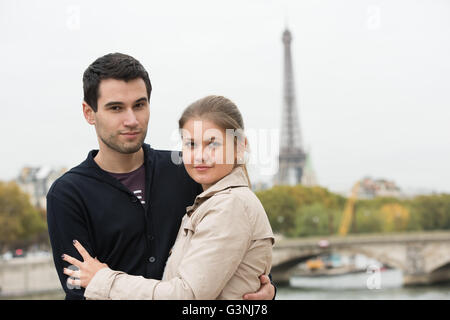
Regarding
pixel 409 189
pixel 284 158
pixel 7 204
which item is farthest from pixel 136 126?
pixel 409 189

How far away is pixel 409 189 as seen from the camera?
50094 mm

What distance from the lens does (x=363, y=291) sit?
1745 cm

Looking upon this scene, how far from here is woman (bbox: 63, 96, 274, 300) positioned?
1329 mm

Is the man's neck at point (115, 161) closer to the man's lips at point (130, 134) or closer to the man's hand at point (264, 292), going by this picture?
the man's lips at point (130, 134)

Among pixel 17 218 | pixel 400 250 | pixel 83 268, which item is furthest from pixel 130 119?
pixel 17 218

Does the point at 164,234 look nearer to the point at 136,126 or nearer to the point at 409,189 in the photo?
the point at 136,126

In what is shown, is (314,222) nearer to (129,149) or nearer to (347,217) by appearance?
(347,217)

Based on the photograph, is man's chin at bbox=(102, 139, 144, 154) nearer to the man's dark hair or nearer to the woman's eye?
the man's dark hair

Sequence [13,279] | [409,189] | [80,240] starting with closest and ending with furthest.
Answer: [80,240], [13,279], [409,189]

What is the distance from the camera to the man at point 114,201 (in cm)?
163

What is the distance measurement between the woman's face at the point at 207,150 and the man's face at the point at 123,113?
0.65ft

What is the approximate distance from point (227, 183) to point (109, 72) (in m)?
0.43

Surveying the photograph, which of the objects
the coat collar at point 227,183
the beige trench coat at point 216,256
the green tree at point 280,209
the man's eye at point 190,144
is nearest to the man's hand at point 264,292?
the beige trench coat at point 216,256
